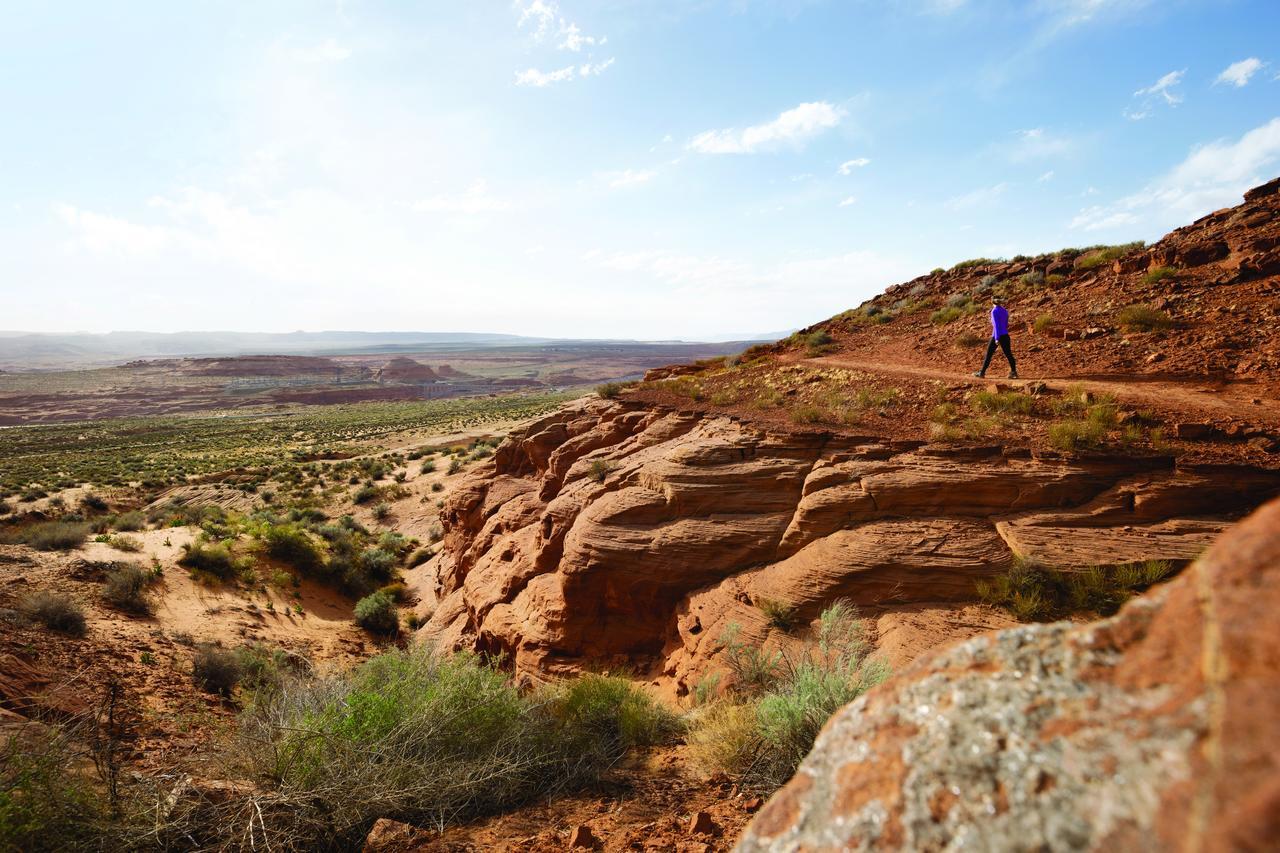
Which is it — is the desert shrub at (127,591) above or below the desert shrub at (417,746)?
below

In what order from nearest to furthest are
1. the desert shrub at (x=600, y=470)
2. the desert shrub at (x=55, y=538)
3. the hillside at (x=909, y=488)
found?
1. the hillside at (x=909, y=488)
2. the desert shrub at (x=600, y=470)
3. the desert shrub at (x=55, y=538)

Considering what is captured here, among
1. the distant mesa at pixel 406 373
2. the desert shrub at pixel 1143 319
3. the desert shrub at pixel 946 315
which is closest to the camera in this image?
the desert shrub at pixel 1143 319

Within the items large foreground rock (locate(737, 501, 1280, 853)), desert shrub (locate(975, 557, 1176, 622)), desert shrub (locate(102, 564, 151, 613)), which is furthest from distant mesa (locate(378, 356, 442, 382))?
large foreground rock (locate(737, 501, 1280, 853))

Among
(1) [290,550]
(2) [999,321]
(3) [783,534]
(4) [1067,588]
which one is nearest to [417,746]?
(3) [783,534]

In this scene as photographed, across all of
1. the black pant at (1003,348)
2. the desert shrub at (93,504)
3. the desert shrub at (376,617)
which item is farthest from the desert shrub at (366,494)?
the black pant at (1003,348)

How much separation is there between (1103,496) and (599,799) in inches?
265

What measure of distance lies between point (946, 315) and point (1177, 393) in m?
8.82

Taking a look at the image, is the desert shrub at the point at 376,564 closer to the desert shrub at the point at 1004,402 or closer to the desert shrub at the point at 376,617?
the desert shrub at the point at 376,617

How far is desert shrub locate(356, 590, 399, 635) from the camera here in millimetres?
15195

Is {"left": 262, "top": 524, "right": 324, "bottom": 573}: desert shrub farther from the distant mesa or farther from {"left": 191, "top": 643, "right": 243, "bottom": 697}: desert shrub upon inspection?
the distant mesa

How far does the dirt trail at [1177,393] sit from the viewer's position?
24.9 feet

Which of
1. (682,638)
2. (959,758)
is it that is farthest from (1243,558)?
(682,638)

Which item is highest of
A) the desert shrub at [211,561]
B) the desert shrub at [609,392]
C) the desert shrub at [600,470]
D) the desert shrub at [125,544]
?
the desert shrub at [609,392]

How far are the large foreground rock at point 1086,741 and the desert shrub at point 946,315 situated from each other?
17.1 meters
